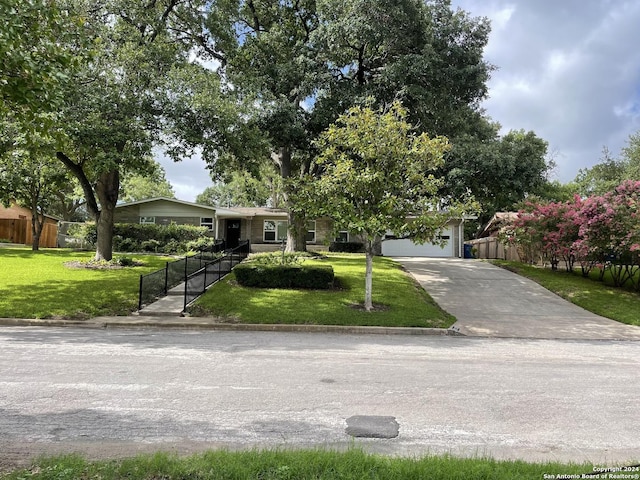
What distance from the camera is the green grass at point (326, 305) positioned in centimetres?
1197

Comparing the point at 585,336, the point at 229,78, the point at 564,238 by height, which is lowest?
the point at 585,336

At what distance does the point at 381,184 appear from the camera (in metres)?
12.5

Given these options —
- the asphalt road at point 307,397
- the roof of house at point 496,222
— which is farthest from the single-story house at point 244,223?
the asphalt road at point 307,397

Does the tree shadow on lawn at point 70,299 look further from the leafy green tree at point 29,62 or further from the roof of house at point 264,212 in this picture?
the roof of house at point 264,212

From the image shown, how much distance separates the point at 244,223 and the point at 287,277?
18469mm

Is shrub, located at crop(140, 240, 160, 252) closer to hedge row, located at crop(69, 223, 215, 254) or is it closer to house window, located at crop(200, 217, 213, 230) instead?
hedge row, located at crop(69, 223, 215, 254)

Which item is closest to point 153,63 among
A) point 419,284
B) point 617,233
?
point 419,284

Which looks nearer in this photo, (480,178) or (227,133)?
(227,133)

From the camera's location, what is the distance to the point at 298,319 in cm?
1188

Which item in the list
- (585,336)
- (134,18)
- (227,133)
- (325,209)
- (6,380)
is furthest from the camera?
(134,18)

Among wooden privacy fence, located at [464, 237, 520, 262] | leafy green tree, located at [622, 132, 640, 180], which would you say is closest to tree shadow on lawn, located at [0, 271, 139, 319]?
wooden privacy fence, located at [464, 237, 520, 262]

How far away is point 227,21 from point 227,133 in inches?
334

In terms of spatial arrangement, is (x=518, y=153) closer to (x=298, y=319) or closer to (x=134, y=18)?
(x=298, y=319)

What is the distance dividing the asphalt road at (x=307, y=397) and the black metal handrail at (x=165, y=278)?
4.14 metres
